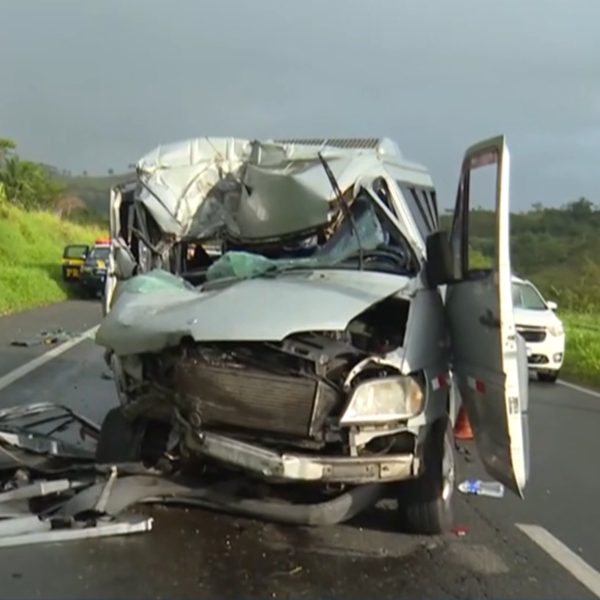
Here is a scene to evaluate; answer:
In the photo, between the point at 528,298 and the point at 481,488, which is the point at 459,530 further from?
the point at 528,298

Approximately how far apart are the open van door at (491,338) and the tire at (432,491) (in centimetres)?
34

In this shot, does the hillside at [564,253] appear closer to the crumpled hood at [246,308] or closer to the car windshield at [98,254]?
the car windshield at [98,254]

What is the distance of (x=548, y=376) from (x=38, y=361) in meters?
8.34

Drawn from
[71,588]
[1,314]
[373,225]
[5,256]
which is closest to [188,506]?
[71,588]

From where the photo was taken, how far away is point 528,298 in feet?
57.0

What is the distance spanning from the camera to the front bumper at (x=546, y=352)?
15828 millimetres

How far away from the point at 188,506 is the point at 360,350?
158cm

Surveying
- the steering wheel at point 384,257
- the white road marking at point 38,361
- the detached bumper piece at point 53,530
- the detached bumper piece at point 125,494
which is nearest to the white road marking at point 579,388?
the white road marking at point 38,361

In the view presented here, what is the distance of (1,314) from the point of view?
2619 cm

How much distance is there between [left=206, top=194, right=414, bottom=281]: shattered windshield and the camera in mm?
6555

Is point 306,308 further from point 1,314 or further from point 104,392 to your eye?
point 1,314

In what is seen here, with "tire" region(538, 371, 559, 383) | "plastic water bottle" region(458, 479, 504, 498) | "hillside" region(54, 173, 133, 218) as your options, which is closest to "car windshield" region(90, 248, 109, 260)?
"hillside" region(54, 173, 133, 218)

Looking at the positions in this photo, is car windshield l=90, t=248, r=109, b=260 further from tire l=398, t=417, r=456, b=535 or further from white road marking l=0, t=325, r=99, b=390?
tire l=398, t=417, r=456, b=535

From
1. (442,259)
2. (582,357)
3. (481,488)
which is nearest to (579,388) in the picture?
(582,357)
